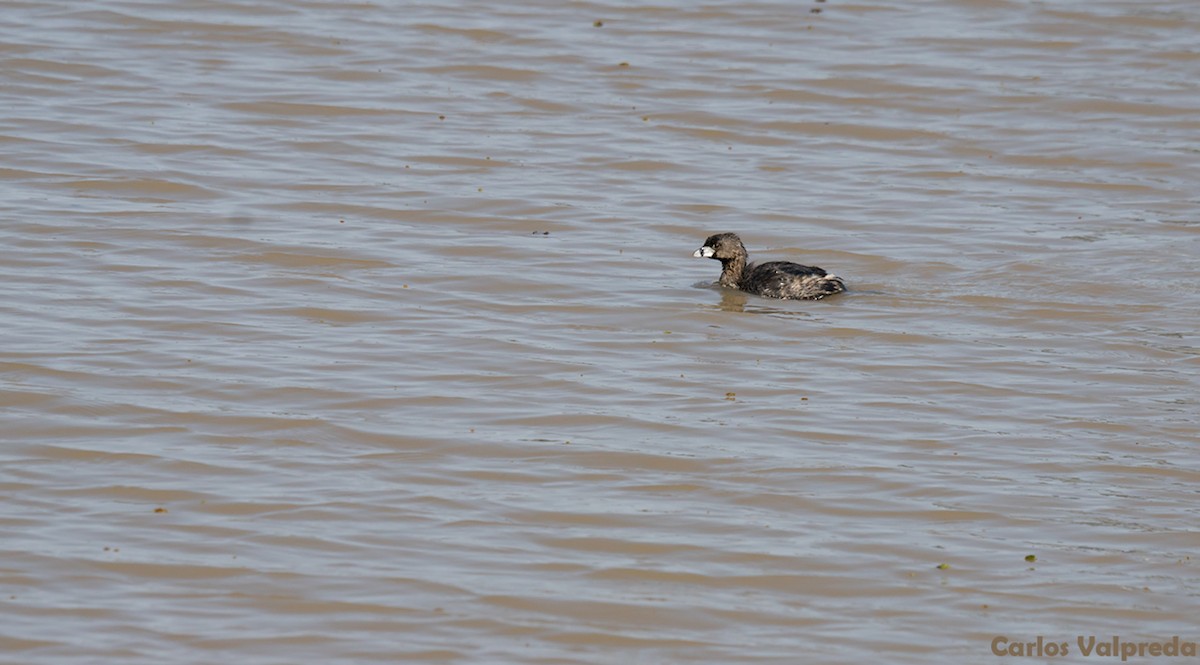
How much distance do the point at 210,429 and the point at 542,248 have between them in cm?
400

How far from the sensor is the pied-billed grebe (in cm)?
1069

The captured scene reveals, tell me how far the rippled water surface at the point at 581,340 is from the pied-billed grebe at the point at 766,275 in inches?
8.2

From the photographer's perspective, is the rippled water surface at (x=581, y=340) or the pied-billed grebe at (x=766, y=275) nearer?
the rippled water surface at (x=581, y=340)

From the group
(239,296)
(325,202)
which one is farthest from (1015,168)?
(239,296)

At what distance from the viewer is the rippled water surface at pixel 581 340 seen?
6324 millimetres

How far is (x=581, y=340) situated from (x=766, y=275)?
1.77m

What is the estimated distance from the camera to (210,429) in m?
7.84

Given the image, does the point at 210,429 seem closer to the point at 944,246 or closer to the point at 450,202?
the point at 450,202

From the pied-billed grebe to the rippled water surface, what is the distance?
0.68ft

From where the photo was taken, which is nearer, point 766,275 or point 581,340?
point 581,340

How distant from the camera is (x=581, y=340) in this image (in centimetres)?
960

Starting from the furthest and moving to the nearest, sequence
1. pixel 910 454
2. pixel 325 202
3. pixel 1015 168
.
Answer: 1. pixel 1015 168
2. pixel 325 202
3. pixel 910 454

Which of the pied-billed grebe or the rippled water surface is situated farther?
the pied-billed grebe

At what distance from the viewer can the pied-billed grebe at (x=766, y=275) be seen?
10.7m
